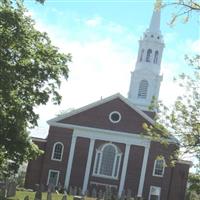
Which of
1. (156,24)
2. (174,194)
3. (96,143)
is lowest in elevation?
(174,194)

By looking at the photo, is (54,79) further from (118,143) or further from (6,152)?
(118,143)

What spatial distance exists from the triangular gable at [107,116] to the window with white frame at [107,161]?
207cm

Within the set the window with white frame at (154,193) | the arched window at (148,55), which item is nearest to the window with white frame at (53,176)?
the window with white frame at (154,193)

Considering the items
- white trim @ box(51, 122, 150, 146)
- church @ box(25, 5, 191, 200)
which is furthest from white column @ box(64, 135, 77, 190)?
white trim @ box(51, 122, 150, 146)

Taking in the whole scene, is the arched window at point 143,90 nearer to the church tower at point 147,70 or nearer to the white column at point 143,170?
the church tower at point 147,70

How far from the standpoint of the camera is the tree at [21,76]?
25.7 m

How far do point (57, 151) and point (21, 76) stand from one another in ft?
109

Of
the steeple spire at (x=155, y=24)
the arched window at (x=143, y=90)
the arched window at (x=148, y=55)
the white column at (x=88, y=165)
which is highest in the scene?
the steeple spire at (x=155, y=24)

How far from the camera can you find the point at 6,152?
30656 mm

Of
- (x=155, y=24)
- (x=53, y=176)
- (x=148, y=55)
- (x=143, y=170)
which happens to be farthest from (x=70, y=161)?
(x=155, y=24)

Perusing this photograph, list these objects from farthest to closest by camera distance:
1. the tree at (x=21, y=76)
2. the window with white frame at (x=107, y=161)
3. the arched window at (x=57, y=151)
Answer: the arched window at (x=57, y=151)
the window with white frame at (x=107, y=161)
the tree at (x=21, y=76)

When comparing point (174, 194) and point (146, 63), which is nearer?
point (174, 194)

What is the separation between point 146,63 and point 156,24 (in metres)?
6.44

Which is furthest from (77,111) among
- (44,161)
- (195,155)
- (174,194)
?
(195,155)
